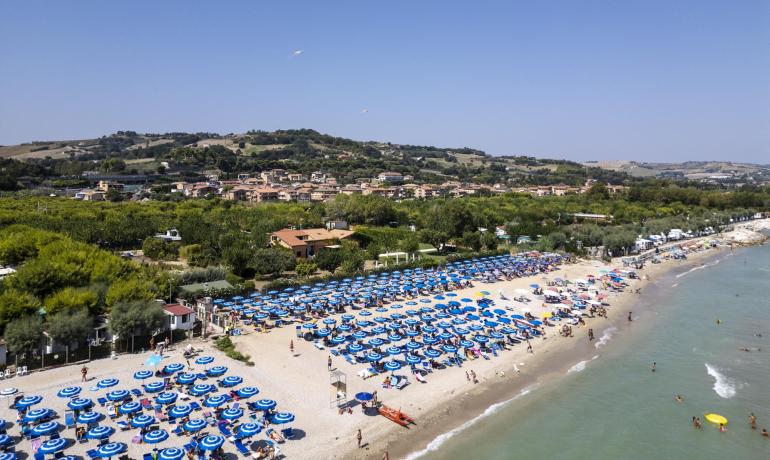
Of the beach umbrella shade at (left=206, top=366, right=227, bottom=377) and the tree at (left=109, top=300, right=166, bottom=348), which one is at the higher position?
the tree at (left=109, top=300, right=166, bottom=348)

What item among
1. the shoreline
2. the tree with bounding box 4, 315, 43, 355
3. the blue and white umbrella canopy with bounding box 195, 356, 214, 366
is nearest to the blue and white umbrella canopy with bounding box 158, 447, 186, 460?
the shoreline

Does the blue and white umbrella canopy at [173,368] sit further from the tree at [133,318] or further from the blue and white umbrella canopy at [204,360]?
the tree at [133,318]

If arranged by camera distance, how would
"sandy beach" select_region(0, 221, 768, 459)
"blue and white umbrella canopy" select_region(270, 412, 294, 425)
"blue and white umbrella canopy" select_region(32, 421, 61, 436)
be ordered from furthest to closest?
"blue and white umbrella canopy" select_region(270, 412, 294, 425) < "sandy beach" select_region(0, 221, 768, 459) < "blue and white umbrella canopy" select_region(32, 421, 61, 436)

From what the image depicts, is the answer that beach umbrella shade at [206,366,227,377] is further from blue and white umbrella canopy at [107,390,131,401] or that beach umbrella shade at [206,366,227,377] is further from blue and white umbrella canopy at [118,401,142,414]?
blue and white umbrella canopy at [118,401,142,414]

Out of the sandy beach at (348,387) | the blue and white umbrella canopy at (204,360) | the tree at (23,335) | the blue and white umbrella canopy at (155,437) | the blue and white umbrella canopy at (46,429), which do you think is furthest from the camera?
the blue and white umbrella canopy at (204,360)

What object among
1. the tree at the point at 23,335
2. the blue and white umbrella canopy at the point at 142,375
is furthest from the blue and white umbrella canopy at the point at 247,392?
the tree at the point at 23,335

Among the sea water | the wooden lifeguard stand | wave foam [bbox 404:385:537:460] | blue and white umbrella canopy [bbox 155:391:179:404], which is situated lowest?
the sea water

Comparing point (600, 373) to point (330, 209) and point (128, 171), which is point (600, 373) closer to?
point (330, 209)
